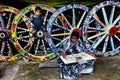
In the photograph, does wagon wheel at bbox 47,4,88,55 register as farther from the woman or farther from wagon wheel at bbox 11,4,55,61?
the woman

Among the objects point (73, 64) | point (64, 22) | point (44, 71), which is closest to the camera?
point (73, 64)

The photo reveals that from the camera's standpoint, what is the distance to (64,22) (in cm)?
673

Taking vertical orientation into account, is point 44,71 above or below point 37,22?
below

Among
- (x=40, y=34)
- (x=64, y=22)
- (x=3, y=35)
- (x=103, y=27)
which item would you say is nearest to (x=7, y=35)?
(x=3, y=35)

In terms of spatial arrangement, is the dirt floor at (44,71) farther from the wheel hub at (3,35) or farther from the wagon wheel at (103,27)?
the wheel hub at (3,35)

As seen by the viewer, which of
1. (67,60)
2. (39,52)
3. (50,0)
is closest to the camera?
(67,60)

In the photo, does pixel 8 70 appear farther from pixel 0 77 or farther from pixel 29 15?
pixel 29 15

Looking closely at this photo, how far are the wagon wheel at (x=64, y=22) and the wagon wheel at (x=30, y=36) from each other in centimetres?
20

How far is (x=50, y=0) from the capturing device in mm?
6387

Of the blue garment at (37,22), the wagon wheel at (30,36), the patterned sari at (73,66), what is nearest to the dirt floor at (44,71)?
the patterned sari at (73,66)

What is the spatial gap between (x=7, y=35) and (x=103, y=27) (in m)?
2.79

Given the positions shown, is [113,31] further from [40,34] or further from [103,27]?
[40,34]

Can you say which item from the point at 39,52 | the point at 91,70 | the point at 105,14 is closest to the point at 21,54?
the point at 39,52

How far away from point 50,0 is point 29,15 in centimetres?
78
